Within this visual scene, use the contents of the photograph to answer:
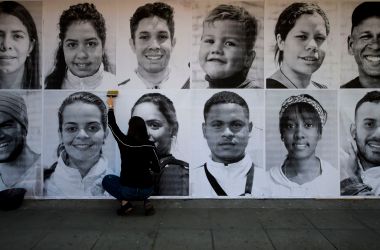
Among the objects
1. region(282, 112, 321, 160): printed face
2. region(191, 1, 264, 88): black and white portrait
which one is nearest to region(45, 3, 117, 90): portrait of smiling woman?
region(191, 1, 264, 88): black and white portrait

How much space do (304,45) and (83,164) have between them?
4401 mm

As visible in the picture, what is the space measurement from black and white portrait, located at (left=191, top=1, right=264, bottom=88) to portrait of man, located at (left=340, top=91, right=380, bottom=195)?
6.82 ft

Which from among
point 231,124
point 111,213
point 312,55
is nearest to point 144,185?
point 111,213

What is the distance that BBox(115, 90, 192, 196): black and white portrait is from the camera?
7199 mm

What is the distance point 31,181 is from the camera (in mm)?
7258

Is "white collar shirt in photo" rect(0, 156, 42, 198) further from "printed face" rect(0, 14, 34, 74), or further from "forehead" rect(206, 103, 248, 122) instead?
"forehead" rect(206, 103, 248, 122)

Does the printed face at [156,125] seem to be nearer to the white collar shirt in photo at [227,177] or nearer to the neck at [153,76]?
the neck at [153,76]

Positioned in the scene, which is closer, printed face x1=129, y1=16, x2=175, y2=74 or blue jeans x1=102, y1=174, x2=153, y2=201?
blue jeans x1=102, y1=174, x2=153, y2=201

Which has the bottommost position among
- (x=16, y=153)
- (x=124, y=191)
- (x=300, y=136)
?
(x=124, y=191)

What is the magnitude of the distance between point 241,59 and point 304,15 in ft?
4.41

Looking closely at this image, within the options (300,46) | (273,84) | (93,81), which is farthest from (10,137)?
(300,46)

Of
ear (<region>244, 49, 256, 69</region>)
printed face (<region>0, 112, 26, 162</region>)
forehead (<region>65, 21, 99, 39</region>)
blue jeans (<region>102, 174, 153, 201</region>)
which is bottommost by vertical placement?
blue jeans (<region>102, 174, 153, 201</region>)

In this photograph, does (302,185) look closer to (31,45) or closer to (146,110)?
(146,110)

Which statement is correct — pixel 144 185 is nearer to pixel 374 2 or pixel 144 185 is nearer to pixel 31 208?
pixel 31 208
